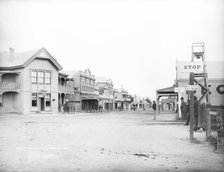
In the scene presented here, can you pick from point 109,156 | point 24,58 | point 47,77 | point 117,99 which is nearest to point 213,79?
point 109,156

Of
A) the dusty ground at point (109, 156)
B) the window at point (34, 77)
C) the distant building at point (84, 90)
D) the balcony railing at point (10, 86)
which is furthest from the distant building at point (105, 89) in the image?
the dusty ground at point (109, 156)

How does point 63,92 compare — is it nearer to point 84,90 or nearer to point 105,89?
point 84,90

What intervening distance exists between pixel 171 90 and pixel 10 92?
19932mm

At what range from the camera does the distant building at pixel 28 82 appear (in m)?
36.3

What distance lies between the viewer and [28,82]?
3684 cm

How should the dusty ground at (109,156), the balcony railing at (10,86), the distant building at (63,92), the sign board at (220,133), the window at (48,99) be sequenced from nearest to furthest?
1. the dusty ground at (109,156)
2. the sign board at (220,133)
3. the balcony railing at (10,86)
4. the window at (48,99)
5. the distant building at (63,92)

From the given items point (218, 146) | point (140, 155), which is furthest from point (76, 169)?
point (218, 146)

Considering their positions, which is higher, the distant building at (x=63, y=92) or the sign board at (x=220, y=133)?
the distant building at (x=63, y=92)

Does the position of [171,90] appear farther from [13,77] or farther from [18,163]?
[18,163]

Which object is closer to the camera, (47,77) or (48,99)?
(47,77)

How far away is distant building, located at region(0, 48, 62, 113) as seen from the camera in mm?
36281

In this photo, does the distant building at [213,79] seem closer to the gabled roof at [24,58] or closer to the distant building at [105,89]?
the gabled roof at [24,58]

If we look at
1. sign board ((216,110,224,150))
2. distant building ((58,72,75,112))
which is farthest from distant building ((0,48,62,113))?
sign board ((216,110,224,150))

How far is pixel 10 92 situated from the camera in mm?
37375
